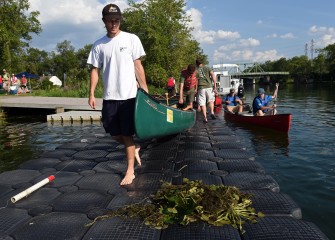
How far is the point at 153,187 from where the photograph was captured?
13.6ft

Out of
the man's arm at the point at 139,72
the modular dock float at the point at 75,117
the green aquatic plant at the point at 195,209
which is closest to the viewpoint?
the green aquatic plant at the point at 195,209

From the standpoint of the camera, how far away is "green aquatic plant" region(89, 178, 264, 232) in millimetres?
3039

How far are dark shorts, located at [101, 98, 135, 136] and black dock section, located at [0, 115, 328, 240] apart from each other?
812 millimetres

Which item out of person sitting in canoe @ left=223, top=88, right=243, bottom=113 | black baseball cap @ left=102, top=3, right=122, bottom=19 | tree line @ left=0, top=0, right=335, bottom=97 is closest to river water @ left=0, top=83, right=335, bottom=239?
person sitting in canoe @ left=223, top=88, right=243, bottom=113

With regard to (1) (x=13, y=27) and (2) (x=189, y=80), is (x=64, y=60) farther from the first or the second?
(2) (x=189, y=80)

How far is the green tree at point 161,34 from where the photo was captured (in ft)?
129

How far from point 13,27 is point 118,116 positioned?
27913 millimetres

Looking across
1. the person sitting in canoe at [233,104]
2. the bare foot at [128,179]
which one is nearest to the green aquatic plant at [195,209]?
the bare foot at [128,179]

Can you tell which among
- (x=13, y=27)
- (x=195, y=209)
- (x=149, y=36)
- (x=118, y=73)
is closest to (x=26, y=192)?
(x=118, y=73)

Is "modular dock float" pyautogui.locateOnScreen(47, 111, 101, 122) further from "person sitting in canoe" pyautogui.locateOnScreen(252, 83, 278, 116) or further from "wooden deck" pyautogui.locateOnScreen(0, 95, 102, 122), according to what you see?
"person sitting in canoe" pyautogui.locateOnScreen(252, 83, 278, 116)

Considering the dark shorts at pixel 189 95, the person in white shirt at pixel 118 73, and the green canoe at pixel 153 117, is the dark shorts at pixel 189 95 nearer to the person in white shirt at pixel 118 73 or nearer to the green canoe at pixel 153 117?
the green canoe at pixel 153 117

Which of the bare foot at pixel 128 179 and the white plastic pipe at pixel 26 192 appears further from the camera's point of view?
the bare foot at pixel 128 179

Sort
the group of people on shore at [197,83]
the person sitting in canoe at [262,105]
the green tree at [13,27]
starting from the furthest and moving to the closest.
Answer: the green tree at [13,27] → the person sitting in canoe at [262,105] → the group of people on shore at [197,83]

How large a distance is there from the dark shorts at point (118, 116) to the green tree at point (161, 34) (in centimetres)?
3544
